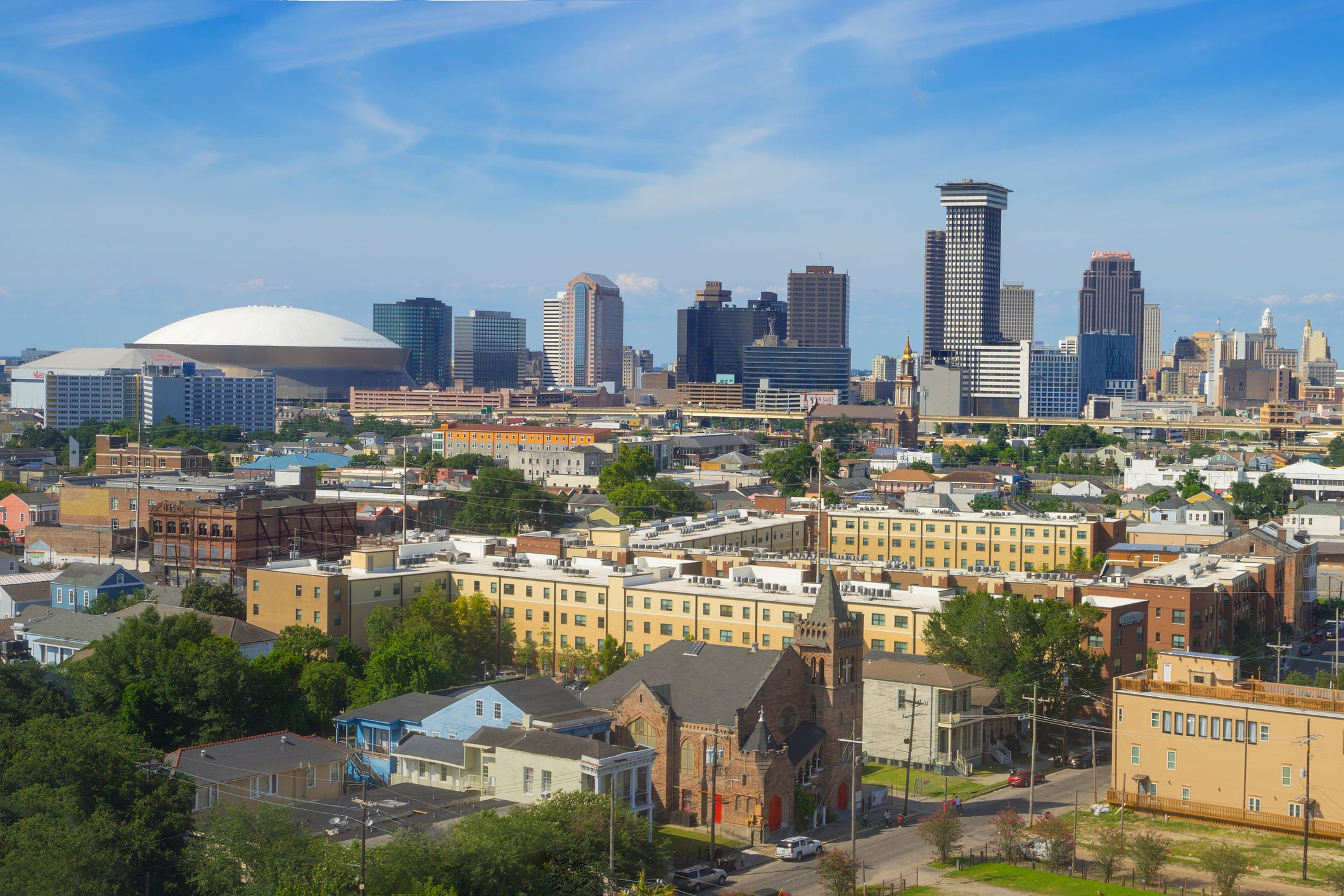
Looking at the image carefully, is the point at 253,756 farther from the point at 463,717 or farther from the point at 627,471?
the point at 627,471

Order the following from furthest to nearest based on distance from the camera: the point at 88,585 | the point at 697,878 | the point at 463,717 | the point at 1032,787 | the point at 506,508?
the point at 506,508 < the point at 88,585 < the point at 463,717 < the point at 1032,787 < the point at 697,878

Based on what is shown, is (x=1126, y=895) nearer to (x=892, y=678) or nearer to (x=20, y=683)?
(x=892, y=678)

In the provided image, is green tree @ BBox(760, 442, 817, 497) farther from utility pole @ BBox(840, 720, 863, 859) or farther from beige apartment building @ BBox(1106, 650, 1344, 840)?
utility pole @ BBox(840, 720, 863, 859)

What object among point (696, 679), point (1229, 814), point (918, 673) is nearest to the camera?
point (1229, 814)

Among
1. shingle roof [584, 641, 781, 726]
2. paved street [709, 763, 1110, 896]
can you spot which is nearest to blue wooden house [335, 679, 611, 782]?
shingle roof [584, 641, 781, 726]

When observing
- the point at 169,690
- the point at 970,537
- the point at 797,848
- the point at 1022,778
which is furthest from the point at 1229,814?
the point at 970,537

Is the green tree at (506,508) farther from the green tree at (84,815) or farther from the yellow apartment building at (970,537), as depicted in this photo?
the green tree at (84,815)
